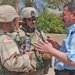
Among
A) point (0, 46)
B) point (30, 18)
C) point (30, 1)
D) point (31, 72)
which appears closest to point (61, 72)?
point (0, 46)

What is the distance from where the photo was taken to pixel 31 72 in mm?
4246

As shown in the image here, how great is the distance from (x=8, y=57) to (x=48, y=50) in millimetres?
476

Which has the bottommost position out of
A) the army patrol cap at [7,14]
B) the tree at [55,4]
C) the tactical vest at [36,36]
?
the tree at [55,4]

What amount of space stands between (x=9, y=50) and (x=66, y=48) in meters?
0.58

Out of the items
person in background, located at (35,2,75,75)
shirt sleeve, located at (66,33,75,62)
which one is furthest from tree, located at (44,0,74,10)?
shirt sleeve, located at (66,33,75,62)

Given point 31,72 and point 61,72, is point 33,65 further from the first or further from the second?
point 61,72

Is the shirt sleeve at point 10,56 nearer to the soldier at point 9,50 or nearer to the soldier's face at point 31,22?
the soldier at point 9,50

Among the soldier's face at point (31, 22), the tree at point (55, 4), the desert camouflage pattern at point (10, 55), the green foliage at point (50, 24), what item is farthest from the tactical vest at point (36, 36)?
the tree at point (55, 4)

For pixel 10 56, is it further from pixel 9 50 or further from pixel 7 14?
pixel 7 14

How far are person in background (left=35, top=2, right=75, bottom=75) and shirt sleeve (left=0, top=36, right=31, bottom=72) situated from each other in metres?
0.32

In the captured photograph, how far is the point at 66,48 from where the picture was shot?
2822 millimetres

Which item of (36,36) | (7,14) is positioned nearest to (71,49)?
(7,14)

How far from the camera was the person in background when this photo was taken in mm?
2629

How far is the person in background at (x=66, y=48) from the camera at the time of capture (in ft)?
8.63
